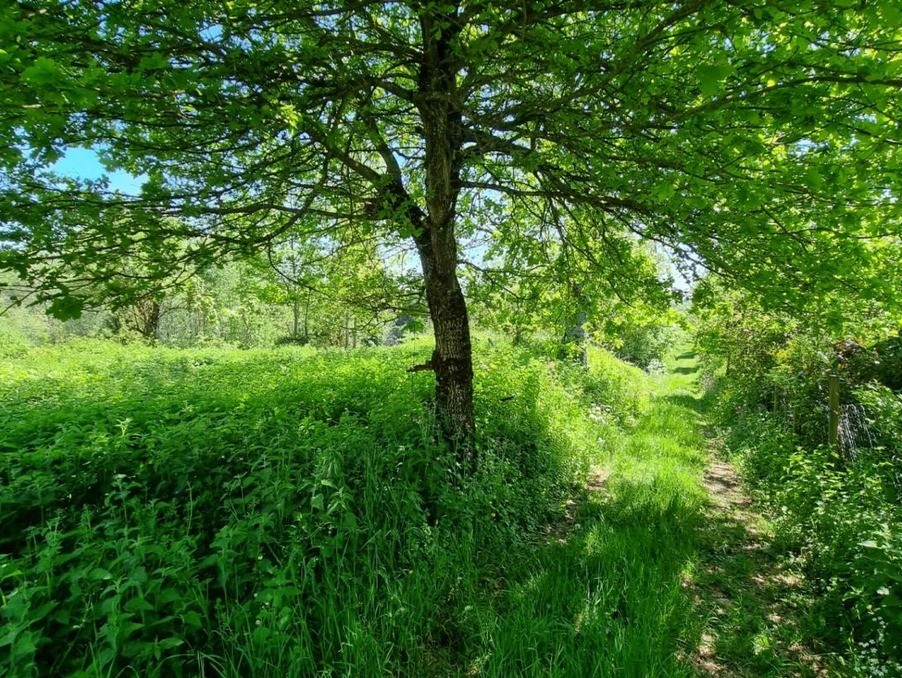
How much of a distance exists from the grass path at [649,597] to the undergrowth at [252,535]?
328 mm

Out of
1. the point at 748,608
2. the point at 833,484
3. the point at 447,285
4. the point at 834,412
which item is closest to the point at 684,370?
the point at 834,412

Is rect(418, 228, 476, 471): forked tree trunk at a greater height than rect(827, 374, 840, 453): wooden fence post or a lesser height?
greater

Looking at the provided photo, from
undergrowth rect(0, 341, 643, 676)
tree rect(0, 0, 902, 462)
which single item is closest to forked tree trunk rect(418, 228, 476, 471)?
undergrowth rect(0, 341, 643, 676)

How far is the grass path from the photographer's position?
275cm

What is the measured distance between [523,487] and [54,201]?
16.2ft

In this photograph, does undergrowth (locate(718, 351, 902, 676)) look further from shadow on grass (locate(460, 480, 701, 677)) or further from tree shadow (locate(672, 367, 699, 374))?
tree shadow (locate(672, 367, 699, 374))

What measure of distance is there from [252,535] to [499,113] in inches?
141

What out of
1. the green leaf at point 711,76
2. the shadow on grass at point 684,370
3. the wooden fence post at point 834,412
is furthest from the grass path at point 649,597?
the shadow on grass at point 684,370

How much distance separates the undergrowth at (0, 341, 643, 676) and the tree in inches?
59.8

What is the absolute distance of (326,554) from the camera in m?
2.84

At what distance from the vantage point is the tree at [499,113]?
2121 millimetres

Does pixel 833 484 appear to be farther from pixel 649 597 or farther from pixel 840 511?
pixel 649 597

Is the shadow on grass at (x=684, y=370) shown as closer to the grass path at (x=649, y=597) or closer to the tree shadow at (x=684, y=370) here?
the tree shadow at (x=684, y=370)

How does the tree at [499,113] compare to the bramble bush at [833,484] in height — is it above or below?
above
